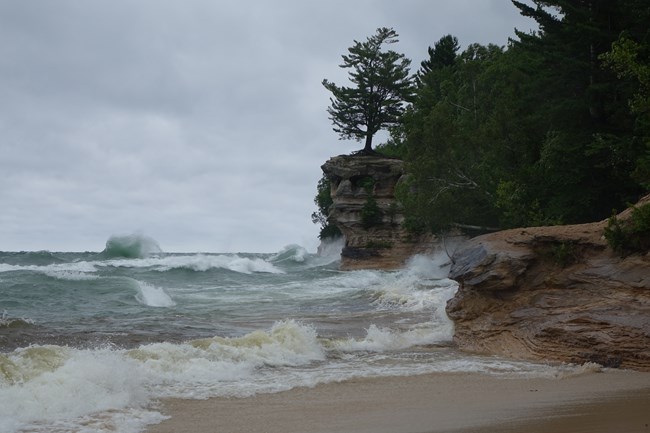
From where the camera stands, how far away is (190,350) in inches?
364

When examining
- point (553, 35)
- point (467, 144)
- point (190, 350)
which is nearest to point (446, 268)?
point (467, 144)

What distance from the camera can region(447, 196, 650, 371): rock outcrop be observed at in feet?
29.6

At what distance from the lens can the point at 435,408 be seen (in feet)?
21.0

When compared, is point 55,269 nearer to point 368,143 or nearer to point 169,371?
point 368,143

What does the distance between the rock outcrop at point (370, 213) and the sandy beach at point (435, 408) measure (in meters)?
34.5

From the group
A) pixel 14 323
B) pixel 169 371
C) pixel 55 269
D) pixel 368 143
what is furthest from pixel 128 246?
pixel 169 371

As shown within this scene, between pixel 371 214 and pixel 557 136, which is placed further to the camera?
pixel 371 214

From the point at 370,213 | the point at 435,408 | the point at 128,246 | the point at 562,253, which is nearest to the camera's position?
the point at 435,408

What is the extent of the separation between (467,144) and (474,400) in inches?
849

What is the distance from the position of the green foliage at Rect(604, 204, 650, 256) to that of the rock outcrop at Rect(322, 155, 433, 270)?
104ft

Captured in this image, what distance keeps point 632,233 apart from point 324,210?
54557 millimetres

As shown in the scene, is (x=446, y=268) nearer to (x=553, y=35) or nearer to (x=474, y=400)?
(x=553, y=35)

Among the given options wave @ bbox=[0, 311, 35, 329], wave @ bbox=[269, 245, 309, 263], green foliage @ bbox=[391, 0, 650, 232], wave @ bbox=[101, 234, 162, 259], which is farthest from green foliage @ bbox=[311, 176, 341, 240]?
wave @ bbox=[0, 311, 35, 329]

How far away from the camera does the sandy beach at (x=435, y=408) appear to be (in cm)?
560
